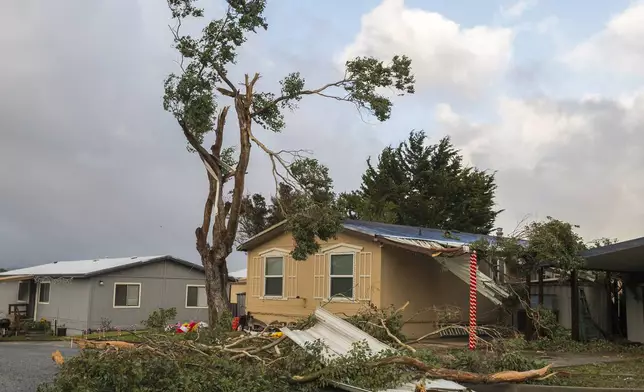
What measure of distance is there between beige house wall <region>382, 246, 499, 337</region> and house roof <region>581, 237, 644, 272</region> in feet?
12.4

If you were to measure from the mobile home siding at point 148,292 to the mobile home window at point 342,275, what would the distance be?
10445 millimetres

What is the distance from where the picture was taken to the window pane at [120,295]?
26.5 metres

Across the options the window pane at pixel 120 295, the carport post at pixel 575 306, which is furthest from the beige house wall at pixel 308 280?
the window pane at pixel 120 295

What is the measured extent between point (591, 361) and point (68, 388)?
9.86 m

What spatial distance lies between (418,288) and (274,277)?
16.7 ft

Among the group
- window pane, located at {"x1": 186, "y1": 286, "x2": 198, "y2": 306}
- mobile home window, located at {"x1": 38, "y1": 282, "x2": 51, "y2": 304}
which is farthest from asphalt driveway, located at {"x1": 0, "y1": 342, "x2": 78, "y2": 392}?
mobile home window, located at {"x1": 38, "y1": 282, "x2": 51, "y2": 304}

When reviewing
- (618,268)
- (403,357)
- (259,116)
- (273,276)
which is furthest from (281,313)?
(403,357)

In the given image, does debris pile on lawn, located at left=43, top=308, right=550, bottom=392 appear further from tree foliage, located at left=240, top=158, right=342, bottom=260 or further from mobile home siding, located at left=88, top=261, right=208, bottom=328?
mobile home siding, located at left=88, top=261, right=208, bottom=328

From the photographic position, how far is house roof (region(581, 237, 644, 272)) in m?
Result: 13.9

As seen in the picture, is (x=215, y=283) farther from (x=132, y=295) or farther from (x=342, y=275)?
(x=132, y=295)

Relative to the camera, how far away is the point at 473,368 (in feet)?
31.9

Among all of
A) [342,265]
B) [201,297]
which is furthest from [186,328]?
[201,297]

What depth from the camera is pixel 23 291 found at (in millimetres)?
30656

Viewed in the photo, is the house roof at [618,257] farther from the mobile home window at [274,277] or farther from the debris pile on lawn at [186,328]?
the mobile home window at [274,277]
